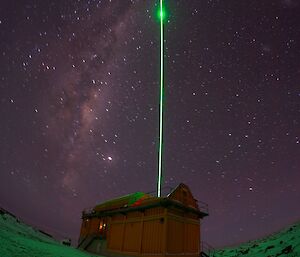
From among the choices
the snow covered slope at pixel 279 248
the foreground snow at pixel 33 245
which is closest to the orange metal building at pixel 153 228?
the foreground snow at pixel 33 245

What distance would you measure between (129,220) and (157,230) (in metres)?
4.54

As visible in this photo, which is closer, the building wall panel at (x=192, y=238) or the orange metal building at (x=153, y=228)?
the orange metal building at (x=153, y=228)

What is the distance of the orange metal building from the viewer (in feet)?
69.5

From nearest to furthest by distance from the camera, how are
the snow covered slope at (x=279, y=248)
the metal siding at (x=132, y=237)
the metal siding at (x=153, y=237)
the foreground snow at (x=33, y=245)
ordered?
1. the foreground snow at (x=33, y=245)
2. the metal siding at (x=153, y=237)
3. the metal siding at (x=132, y=237)
4. the snow covered slope at (x=279, y=248)

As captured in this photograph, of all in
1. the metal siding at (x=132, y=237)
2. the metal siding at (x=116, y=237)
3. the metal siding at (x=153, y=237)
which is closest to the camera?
the metal siding at (x=153, y=237)

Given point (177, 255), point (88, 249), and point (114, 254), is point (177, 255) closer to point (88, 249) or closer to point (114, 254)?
point (114, 254)

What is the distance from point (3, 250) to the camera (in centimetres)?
1330

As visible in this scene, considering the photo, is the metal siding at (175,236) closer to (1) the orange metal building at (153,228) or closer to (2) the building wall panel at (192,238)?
(1) the orange metal building at (153,228)

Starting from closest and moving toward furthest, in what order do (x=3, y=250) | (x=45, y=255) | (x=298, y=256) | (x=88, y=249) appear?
(x=3, y=250)
(x=45, y=255)
(x=298, y=256)
(x=88, y=249)

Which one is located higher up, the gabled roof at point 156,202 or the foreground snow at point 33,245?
the gabled roof at point 156,202

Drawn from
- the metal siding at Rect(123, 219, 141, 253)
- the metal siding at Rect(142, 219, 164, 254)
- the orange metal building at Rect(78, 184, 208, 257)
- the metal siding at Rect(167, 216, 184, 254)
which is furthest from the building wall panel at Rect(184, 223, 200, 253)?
the metal siding at Rect(123, 219, 141, 253)

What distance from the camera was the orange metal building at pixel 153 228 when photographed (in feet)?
69.5

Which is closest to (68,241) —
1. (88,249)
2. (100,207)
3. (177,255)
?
(88,249)

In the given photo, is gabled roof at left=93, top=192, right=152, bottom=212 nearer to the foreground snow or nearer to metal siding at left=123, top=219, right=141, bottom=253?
metal siding at left=123, top=219, right=141, bottom=253
